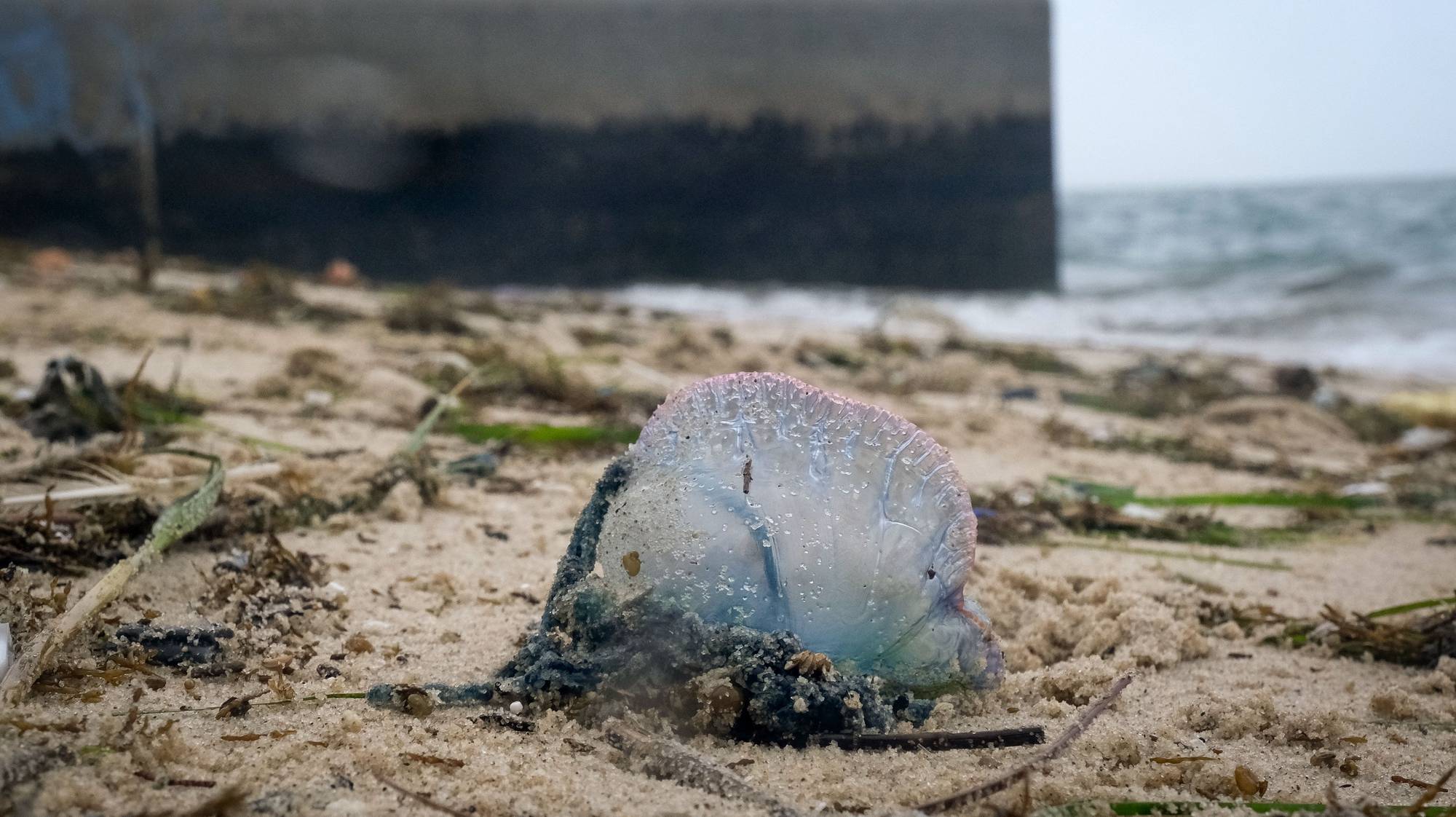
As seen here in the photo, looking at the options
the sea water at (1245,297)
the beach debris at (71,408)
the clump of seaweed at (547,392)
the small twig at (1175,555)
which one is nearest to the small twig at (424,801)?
the small twig at (1175,555)

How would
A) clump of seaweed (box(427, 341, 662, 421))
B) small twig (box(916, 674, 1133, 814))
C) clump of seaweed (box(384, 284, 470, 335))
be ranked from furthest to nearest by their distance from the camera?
clump of seaweed (box(384, 284, 470, 335))
clump of seaweed (box(427, 341, 662, 421))
small twig (box(916, 674, 1133, 814))

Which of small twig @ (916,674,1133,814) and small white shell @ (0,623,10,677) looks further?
small white shell @ (0,623,10,677)

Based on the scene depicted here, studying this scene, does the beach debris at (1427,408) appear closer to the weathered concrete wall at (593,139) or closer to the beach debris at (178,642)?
the beach debris at (178,642)

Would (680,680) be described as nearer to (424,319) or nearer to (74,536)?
(74,536)

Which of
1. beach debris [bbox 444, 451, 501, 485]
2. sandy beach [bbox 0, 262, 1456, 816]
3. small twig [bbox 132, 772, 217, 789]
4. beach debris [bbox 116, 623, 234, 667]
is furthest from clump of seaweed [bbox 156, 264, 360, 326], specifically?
small twig [bbox 132, 772, 217, 789]

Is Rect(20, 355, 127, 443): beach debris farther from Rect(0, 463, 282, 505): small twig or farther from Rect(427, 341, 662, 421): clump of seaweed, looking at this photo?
Rect(427, 341, 662, 421): clump of seaweed

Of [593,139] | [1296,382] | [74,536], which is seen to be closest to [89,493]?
[74,536]
